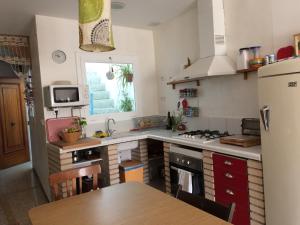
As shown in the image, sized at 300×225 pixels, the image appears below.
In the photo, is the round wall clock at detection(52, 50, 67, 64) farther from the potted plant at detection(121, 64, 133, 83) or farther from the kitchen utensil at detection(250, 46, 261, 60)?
the kitchen utensil at detection(250, 46, 261, 60)

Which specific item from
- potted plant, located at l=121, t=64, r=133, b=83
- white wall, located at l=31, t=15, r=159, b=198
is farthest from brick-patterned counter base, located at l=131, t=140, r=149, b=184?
potted plant, located at l=121, t=64, r=133, b=83

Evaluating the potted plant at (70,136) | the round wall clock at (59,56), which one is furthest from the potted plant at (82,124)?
the round wall clock at (59,56)

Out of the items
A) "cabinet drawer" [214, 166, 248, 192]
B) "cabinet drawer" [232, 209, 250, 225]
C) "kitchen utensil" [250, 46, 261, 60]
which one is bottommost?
"cabinet drawer" [232, 209, 250, 225]

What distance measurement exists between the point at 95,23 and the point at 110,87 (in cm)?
269

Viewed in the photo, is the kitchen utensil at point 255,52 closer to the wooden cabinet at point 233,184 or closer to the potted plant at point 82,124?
the wooden cabinet at point 233,184

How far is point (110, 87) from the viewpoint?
13.1 ft

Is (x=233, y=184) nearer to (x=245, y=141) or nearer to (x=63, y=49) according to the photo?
(x=245, y=141)

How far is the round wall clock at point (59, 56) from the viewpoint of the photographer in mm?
3398

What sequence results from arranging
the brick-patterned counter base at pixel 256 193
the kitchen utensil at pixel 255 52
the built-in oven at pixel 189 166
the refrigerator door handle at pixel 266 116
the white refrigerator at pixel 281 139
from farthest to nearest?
the built-in oven at pixel 189 166
the kitchen utensil at pixel 255 52
the brick-patterned counter base at pixel 256 193
the refrigerator door handle at pixel 266 116
the white refrigerator at pixel 281 139

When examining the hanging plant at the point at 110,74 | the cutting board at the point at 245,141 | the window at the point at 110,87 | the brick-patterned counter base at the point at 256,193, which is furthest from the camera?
the hanging plant at the point at 110,74

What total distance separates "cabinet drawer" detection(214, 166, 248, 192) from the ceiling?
2106 millimetres

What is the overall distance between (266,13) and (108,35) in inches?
76.0

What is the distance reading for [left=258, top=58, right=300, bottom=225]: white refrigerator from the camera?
1.69 metres

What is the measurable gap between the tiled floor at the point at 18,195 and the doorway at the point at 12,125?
1.93 feet
